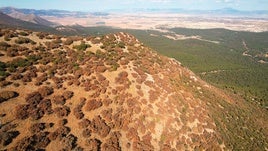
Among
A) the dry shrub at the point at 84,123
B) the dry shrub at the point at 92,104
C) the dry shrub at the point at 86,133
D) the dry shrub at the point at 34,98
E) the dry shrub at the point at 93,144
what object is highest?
the dry shrub at the point at 34,98

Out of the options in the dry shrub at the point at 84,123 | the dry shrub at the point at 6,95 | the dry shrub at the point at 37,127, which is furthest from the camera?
the dry shrub at the point at 84,123

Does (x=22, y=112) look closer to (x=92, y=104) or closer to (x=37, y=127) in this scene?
(x=37, y=127)

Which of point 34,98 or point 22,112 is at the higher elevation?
point 34,98

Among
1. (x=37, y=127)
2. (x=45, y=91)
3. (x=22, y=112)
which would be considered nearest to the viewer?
(x=37, y=127)

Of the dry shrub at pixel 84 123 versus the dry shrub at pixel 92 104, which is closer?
the dry shrub at pixel 84 123

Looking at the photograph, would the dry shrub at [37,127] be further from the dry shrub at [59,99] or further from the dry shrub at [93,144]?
the dry shrub at [93,144]

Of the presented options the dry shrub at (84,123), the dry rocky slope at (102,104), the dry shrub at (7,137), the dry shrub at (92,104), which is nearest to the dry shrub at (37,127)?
the dry rocky slope at (102,104)

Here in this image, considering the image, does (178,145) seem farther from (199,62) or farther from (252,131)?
(199,62)

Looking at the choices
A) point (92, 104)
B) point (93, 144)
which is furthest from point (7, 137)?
point (92, 104)

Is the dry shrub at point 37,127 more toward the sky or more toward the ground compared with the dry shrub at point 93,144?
more toward the sky

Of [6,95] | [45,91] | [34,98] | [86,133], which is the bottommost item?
[86,133]
